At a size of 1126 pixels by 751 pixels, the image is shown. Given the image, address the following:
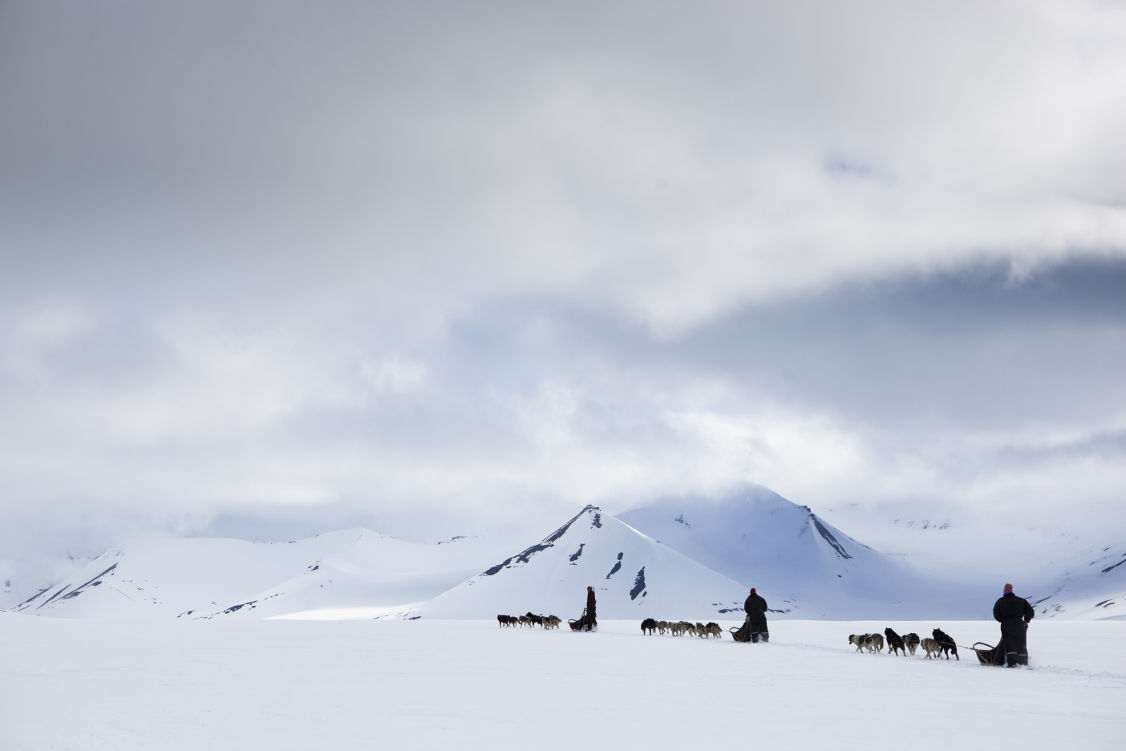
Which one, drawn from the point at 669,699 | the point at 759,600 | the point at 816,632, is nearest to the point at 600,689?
the point at 669,699

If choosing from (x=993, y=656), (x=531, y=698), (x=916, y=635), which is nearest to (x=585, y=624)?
(x=916, y=635)

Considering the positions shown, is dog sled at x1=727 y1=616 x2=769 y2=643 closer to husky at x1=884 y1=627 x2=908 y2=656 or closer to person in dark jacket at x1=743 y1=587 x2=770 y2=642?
person in dark jacket at x1=743 y1=587 x2=770 y2=642

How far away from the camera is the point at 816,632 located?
4009cm

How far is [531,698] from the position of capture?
1596 cm

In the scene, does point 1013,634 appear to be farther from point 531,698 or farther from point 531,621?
point 531,621

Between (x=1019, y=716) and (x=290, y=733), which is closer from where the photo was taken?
(x=290, y=733)

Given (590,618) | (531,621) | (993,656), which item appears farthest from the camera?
(531,621)

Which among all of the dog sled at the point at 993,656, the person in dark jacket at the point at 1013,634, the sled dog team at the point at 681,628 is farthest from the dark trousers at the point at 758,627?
the person in dark jacket at the point at 1013,634

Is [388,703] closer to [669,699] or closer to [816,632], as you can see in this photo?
[669,699]

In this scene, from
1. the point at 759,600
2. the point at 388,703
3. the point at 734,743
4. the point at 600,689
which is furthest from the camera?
the point at 759,600

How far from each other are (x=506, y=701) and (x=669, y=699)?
288cm

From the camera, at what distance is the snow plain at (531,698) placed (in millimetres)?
12273

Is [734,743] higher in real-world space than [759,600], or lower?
lower

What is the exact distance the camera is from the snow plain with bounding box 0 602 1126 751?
1227 cm
